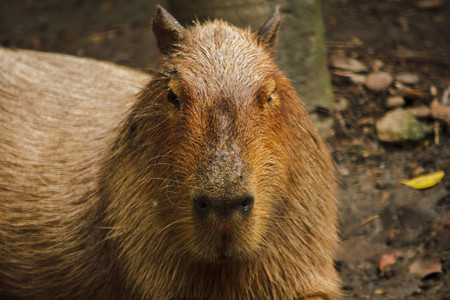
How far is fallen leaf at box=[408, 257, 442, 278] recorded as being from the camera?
3688mm

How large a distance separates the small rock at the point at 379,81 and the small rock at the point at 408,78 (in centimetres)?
8

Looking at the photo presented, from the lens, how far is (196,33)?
291 cm

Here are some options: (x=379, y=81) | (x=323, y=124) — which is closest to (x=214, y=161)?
(x=323, y=124)

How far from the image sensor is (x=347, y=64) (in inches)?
229

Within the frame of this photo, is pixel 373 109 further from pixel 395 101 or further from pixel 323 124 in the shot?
pixel 323 124

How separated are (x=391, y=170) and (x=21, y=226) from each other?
292 centimetres

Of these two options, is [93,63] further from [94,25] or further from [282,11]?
[94,25]

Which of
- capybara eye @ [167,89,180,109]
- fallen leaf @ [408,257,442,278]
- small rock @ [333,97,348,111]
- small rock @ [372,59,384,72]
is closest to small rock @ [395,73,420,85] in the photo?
small rock @ [372,59,384,72]

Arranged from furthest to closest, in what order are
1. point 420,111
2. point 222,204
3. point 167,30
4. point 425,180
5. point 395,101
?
point 395,101 → point 420,111 → point 425,180 → point 167,30 → point 222,204

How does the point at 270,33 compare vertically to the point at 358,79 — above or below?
above

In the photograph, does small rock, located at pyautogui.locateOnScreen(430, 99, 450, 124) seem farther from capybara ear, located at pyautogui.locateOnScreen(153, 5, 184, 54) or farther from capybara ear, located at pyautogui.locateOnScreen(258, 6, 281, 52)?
capybara ear, located at pyautogui.locateOnScreen(153, 5, 184, 54)

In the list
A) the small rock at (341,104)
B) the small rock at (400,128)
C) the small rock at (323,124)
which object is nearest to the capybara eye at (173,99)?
the small rock at (323,124)

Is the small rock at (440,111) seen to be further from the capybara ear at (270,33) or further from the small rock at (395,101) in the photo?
the capybara ear at (270,33)

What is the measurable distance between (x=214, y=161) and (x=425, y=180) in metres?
2.59
